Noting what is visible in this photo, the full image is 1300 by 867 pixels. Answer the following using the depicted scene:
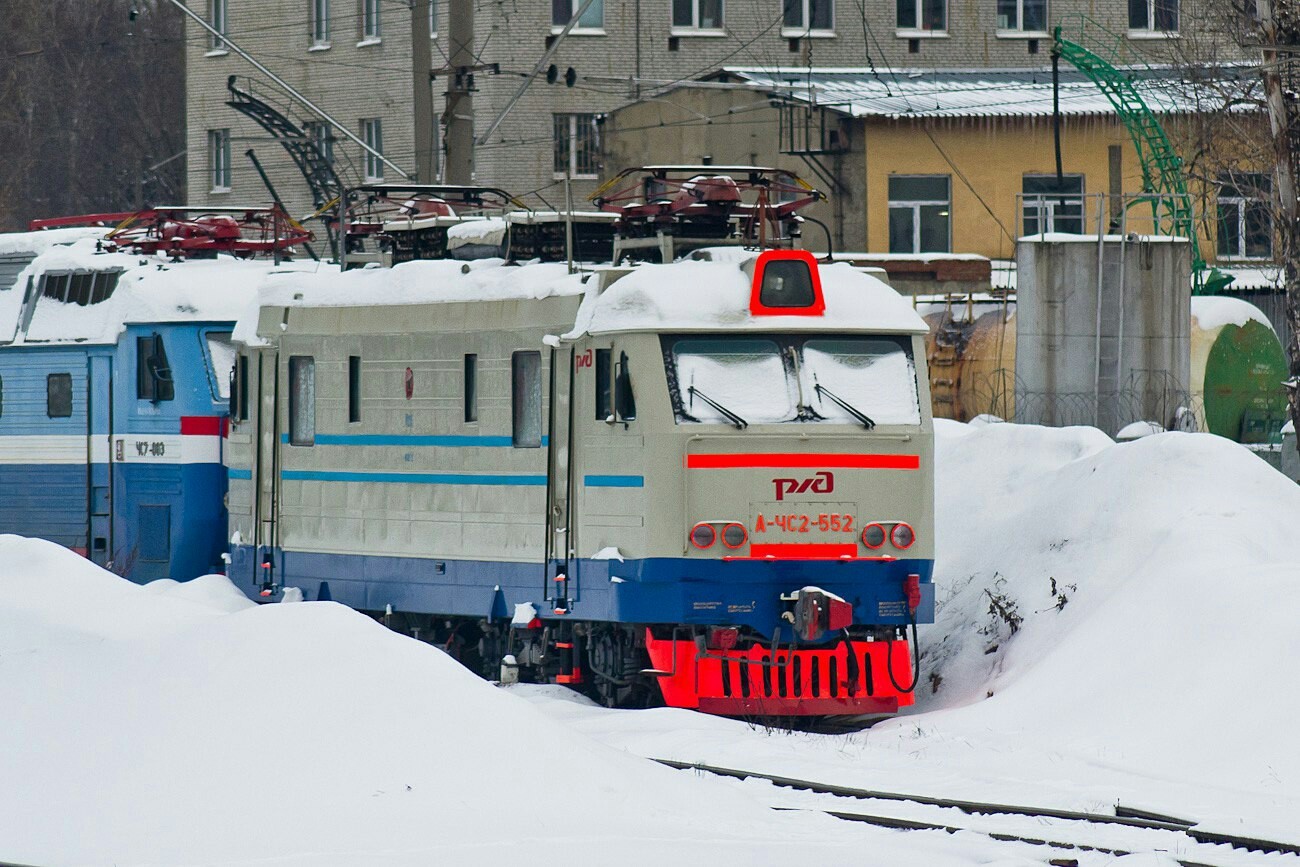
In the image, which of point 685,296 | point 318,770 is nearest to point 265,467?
point 685,296

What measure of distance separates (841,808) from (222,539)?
10.2 meters

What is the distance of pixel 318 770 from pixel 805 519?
5472mm

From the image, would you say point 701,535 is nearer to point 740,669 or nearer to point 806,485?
point 806,485

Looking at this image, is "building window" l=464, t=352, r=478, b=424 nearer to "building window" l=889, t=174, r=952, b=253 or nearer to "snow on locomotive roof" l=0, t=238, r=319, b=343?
"snow on locomotive roof" l=0, t=238, r=319, b=343

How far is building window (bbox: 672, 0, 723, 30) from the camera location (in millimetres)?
45562

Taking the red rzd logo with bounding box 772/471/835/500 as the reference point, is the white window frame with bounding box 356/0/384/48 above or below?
above

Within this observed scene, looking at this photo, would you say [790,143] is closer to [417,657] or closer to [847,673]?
[847,673]

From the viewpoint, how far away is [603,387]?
1435 cm

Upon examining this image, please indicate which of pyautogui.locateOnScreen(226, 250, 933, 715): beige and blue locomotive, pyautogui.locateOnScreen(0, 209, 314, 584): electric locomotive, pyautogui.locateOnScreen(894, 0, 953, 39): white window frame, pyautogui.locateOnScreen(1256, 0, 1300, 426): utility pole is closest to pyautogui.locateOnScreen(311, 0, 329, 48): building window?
pyautogui.locateOnScreen(894, 0, 953, 39): white window frame

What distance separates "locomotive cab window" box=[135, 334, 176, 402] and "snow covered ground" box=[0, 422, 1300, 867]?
5334mm

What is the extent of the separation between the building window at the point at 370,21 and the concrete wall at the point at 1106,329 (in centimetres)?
2699

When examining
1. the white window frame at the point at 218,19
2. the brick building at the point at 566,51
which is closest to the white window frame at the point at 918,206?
the brick building at the point at 566,51

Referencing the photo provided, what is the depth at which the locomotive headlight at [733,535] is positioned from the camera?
13961 millimetres

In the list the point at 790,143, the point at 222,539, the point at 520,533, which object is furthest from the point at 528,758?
the point at 790,143
